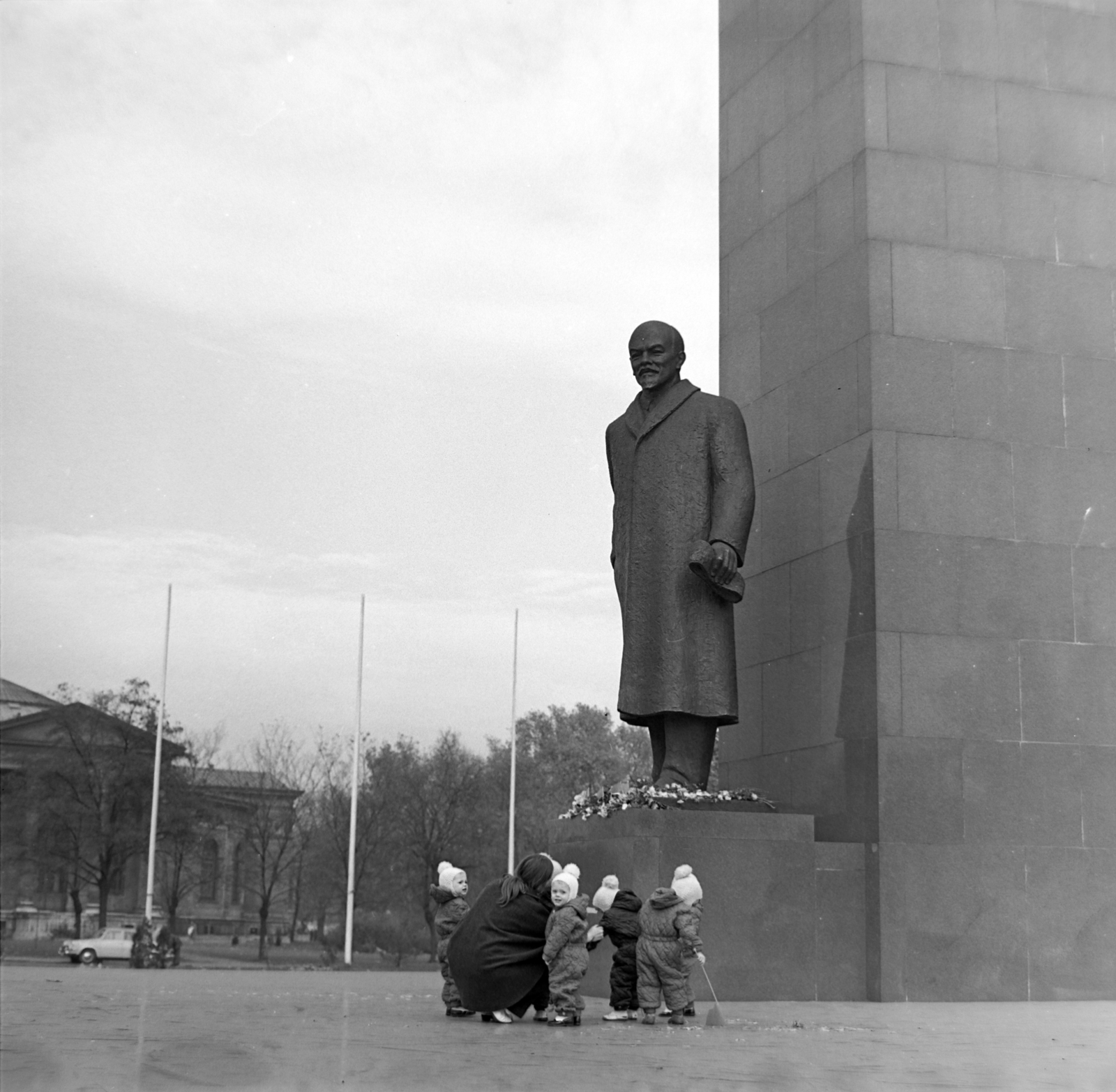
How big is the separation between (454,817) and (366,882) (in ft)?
12.1

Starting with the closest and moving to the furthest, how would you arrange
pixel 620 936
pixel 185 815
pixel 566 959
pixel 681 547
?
pixel 566 959 < pixel 620 936 < pixel 681 547 < pixel 185 815

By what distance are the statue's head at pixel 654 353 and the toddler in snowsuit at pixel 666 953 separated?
4863 millimetres

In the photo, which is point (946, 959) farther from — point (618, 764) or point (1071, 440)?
point (618, 764)

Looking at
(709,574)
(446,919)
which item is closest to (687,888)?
(446,919)

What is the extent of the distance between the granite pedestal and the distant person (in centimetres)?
175

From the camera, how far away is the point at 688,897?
33.7 feet

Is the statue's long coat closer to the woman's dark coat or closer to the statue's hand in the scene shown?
the statue's hand

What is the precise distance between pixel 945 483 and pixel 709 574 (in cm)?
255

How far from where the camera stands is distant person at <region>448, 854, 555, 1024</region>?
984 centimetres

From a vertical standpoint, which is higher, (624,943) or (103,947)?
(624,943)

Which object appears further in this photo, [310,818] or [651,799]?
[310,818]

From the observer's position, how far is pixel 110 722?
1524 inches

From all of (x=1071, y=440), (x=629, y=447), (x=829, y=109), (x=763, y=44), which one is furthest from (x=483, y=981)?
(x=763, y=44)

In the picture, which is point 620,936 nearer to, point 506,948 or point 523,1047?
point 506,948
